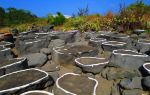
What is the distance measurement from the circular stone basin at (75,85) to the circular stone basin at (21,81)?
0.92 feet

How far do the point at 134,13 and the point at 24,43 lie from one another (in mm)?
4350

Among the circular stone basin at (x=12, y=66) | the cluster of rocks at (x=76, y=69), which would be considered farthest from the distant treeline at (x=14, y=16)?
the circular stone basin at (x=12, y=66)

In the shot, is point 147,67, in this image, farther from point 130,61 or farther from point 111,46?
point 111,46

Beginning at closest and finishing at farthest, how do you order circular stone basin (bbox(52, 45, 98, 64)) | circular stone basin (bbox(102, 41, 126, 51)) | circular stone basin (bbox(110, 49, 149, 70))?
1. circular stone basin (bbox(110, 49, 149, 70))
2. circular stone basin (bbox(52, 45, 98, 64))
3. circular stone basin (bbox(102, 41, 126, 51))

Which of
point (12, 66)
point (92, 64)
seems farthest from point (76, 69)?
point (12, 66)

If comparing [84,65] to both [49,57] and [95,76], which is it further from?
[49,57]

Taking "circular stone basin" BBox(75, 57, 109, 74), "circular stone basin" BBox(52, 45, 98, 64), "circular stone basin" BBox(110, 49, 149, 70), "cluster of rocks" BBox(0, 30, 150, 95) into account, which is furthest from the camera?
"circular stone basin" BBox(52, 45, 98, 64)

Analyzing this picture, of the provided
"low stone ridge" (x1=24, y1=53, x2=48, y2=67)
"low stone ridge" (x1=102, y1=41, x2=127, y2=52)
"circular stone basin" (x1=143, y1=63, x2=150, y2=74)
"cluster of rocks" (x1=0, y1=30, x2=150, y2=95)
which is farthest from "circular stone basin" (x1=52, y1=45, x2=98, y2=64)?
"circular stone basin" (x1=143, y1=63, x2=150, y2=74)

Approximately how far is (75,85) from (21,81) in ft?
2.62

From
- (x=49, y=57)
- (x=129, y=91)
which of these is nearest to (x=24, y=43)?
(x=49, y=57)

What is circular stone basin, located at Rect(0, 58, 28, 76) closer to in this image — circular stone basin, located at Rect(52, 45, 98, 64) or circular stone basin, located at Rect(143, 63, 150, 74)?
circular stone basin, located at Rect(52, 45, 98, 64)

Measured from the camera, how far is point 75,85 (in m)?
4.61

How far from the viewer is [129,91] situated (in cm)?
448

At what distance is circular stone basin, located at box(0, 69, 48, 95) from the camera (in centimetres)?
435
